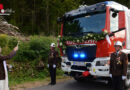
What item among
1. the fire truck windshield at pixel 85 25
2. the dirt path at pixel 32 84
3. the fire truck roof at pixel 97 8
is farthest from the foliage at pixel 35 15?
the fire truck roof at pixel 97 8

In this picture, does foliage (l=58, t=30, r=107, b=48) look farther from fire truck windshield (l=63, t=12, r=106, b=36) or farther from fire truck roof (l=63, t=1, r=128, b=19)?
fire truck roof (l=63, t=1, r=128, b=19)

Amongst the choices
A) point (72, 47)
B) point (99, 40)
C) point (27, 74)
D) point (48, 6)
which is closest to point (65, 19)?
point (72, 47)

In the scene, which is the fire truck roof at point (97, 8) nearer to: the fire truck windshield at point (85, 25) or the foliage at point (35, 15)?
the fire truck windshield at point (85, 25)

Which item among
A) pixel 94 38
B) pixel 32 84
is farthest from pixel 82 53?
pixel 32 84

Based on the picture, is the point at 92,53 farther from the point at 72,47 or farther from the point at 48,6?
the point at 48,6

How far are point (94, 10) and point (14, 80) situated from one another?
4.93 metres

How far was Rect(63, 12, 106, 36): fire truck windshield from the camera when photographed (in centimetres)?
699

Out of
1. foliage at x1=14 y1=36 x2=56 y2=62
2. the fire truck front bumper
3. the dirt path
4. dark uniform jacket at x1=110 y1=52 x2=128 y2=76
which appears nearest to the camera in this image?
dark uniform jacket at x1=110 y1=52 x2=128 y2=76

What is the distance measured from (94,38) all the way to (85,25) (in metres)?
0.92

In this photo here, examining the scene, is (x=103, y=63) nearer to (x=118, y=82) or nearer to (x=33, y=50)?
(x=118, y=82)

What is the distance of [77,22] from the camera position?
7.81 m

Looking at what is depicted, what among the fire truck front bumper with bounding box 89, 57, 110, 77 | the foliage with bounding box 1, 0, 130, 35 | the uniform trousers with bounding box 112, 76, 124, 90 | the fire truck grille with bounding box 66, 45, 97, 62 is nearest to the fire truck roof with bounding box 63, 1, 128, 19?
the fire truck grille with bounding box 66, 45, 97, 62

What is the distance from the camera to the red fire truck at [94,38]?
21.8ft

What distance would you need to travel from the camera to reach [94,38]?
671 cm
